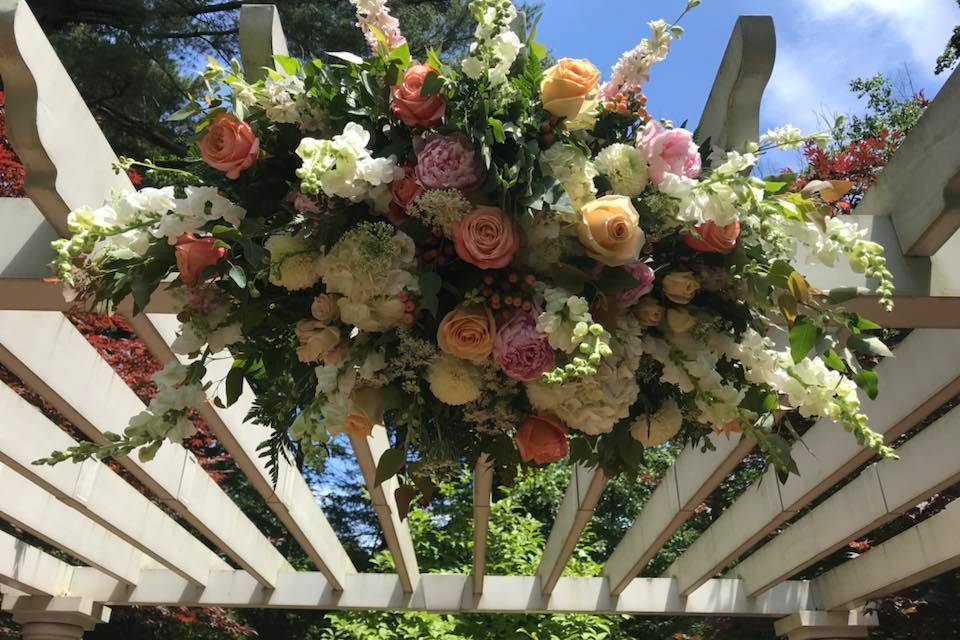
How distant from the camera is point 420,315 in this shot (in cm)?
151

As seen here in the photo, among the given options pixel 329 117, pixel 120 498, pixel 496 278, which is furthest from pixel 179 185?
pixel 120 498

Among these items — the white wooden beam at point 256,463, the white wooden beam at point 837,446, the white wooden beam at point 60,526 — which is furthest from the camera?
the white wooden beam at point 60,526

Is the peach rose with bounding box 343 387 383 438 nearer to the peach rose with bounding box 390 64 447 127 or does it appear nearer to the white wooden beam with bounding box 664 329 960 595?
the peach rose with bounding box 390 64 447 127

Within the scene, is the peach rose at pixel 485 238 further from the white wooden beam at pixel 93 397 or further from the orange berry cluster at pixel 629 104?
the white wooden beam at pixel 93 397

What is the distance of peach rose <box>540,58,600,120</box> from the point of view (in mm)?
1460

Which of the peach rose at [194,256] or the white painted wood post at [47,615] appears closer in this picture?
the peach rose at [194,256]

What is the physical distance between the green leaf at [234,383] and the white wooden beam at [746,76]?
1.21 metres

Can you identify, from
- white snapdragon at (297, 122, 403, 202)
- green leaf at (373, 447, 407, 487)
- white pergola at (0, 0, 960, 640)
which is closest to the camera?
white snapdragon at (297, 122, 403, 202)

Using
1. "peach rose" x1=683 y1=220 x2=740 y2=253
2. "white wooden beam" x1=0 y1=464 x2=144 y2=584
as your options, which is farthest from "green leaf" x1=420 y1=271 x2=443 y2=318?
"white wooden beam" x1=0 y1=464 x2=144 y2=584

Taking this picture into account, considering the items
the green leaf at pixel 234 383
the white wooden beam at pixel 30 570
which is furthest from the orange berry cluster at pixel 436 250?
the white wooden beam at pixel 30 570

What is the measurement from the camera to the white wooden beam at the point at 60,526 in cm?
525

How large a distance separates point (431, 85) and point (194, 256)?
19.6 inches

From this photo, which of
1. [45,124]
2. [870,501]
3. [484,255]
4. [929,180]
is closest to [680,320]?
[484,255]

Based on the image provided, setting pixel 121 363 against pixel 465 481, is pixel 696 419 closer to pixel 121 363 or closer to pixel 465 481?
pixel 121 363
